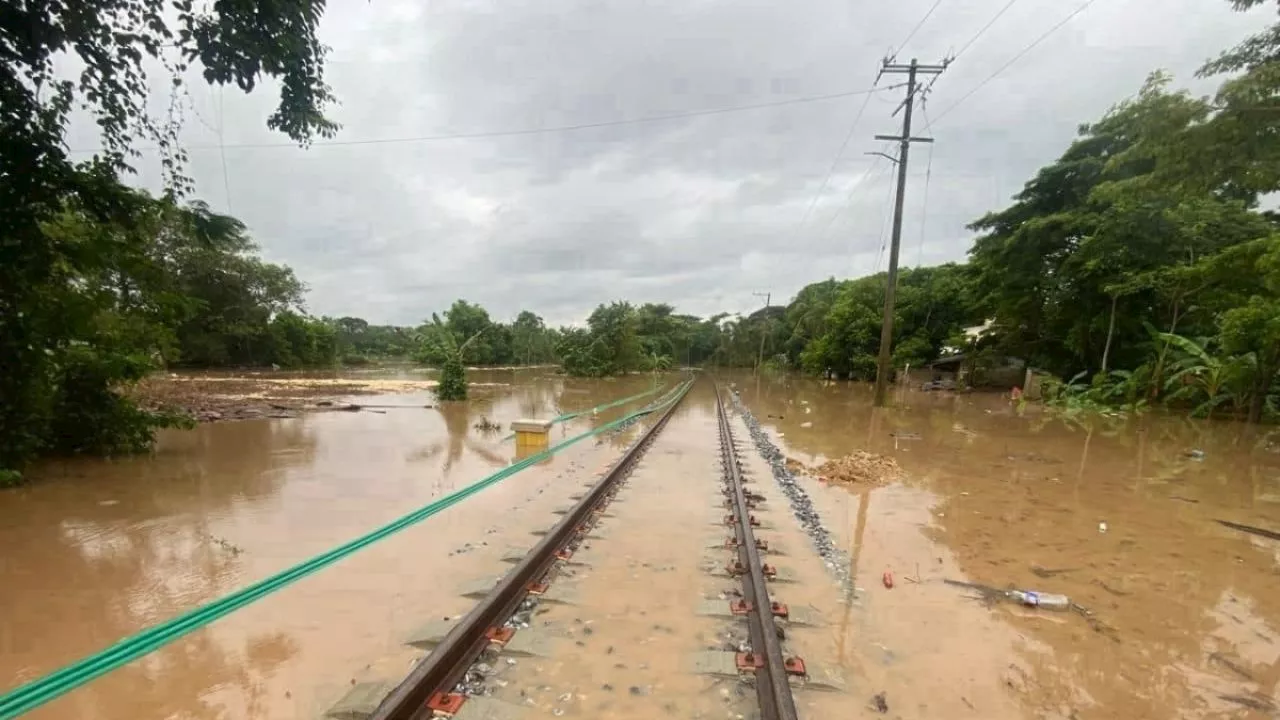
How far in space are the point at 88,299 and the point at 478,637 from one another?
24.8 feet

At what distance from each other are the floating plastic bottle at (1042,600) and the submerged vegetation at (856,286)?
20.8 ft

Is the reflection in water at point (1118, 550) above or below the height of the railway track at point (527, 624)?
below

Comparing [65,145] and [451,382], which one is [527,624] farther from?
[451,382]

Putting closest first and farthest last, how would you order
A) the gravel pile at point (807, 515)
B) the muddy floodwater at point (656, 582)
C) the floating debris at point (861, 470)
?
the muddy floodwater at point (656, 582)
the gravel pile at point (807, 515)
the floating debris at point (861, 470)

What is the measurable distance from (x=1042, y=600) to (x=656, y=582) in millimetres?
2948

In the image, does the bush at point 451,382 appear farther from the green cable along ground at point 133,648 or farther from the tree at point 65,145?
the green cable along ground at point 133,648

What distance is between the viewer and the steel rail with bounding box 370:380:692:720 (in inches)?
107

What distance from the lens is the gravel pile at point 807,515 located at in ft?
17.5

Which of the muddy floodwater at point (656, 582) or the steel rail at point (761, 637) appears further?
the muddy floodwater at point (656, 582)

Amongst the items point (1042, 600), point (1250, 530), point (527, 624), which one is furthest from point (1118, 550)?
point (527, 624)

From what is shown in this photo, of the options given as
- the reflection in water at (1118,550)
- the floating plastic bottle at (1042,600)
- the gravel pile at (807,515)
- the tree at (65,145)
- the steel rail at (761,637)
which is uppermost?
the tree at (65,145)

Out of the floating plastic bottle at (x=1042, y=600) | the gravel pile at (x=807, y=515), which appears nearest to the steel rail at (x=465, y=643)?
the gravel pile at (x=807, y=515)

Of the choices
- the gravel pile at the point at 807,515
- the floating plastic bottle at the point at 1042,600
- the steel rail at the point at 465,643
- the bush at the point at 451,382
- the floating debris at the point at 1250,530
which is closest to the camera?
the steel rail at the point at 465,643

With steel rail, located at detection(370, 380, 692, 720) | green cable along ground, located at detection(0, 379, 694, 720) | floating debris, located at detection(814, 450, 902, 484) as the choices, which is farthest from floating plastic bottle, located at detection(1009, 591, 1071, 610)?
green cable along ground, located at detection(0, 379, 694, 720)
